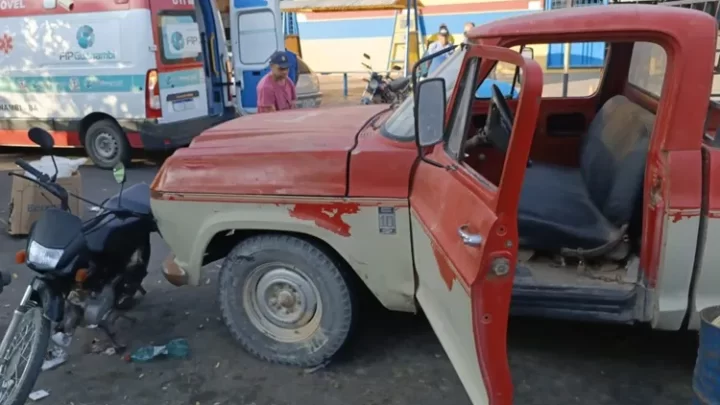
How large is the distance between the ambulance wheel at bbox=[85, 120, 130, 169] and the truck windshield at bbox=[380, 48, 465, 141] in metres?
6.28

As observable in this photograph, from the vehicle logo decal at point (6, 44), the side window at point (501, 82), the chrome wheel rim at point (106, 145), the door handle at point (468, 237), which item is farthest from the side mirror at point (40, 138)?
the vehicle logo decal at point (6, 44)

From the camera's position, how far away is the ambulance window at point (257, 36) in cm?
1048

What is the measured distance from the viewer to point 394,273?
11.7 ft

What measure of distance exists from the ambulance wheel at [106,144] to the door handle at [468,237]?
738 cm

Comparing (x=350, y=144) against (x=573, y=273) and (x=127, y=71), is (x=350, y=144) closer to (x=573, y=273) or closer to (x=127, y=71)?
(x=573, y=273)

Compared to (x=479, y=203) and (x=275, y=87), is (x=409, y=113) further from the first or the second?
(x=275, y=87)

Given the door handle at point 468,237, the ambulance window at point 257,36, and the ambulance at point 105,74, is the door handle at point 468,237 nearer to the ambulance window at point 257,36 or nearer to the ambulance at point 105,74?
the ambulance at point 105,74

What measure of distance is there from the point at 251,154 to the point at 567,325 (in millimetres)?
2168

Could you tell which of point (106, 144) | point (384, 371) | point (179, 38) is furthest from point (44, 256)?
point (106, 144)

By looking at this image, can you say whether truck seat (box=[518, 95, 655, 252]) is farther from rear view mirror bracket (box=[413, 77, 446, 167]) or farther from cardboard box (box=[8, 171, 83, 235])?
cardboard box (box=[8, 171, 83, 235])

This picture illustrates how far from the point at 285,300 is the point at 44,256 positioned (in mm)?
1282

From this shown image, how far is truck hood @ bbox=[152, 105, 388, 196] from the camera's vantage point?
11.8 ft

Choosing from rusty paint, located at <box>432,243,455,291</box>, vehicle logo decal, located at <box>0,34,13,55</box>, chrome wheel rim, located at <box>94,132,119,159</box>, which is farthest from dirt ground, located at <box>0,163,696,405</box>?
vehicle logo decal, located at <box>0,34,13,55</box>

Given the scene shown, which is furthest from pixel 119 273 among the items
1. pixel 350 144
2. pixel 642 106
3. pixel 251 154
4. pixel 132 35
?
pixel 132 35
